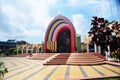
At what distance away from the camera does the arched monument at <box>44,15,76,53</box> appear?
44.1m

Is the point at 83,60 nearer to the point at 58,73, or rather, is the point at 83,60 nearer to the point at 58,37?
the point at 58,73

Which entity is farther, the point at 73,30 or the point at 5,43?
the point at 5,43

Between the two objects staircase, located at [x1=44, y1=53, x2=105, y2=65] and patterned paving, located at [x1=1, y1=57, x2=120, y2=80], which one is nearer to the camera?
patterned paving, located at [x1=1, y1=57, x2=120, y2=80]

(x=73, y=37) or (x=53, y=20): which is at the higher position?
(x=53, y=20)

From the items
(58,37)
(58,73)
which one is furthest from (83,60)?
(58,37)

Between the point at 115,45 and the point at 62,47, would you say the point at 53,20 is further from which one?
the point at 115,45

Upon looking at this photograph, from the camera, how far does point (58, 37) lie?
45.5m

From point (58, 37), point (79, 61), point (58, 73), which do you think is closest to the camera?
point (58, 73)

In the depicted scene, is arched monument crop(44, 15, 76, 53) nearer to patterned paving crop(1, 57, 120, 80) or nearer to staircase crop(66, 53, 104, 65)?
staircase crop(66, 53, 104, 65)

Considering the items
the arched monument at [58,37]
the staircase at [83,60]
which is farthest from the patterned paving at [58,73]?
the arched monument at [58,37]

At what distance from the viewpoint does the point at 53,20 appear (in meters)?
45.0

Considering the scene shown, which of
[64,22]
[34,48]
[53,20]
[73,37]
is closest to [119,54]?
[73,37]

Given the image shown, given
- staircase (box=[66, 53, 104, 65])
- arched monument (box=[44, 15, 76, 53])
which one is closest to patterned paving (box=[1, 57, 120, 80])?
staircase (box=[66, 53, 104, 65])

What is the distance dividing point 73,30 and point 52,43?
27.8 ft
